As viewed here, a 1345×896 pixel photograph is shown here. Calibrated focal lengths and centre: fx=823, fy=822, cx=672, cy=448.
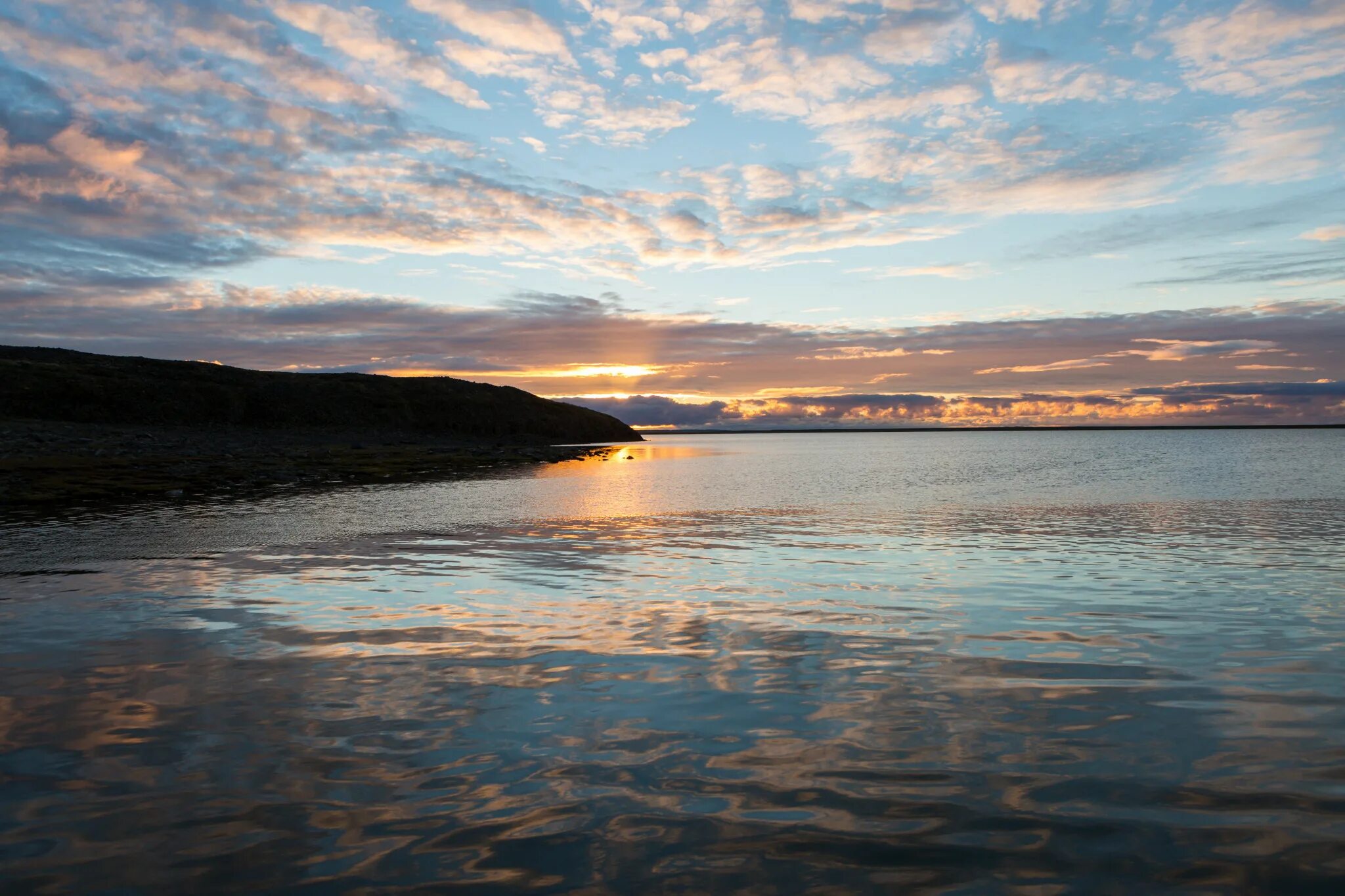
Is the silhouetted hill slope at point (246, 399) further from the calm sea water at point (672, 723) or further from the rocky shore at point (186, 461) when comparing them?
the calm sea water at point (672, 723)

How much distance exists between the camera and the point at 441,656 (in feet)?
35.4

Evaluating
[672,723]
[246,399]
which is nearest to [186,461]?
[672,723]

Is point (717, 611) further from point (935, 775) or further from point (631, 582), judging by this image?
point (935, 775)

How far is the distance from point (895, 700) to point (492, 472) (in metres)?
55.0

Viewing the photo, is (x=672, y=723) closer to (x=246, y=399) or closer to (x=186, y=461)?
(x=186, y=461)

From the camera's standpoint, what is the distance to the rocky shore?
37.3 meters

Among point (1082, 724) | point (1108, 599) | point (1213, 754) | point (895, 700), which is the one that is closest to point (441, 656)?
point (895, 700)

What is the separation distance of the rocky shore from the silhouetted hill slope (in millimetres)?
19417

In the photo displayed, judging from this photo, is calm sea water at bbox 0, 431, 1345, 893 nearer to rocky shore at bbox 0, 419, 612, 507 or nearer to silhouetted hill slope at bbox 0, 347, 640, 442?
rocky shore at bbox 0, 419, 612, 507

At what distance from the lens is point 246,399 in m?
133

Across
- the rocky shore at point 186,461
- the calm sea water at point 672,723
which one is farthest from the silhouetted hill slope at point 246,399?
the calm sea water at point 672,723

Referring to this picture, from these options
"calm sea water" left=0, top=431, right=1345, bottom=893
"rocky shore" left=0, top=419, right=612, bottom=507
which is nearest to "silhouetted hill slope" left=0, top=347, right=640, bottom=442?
"rocky shore" left=0, top=419, right=612, bottom=507

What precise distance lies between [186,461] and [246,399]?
3393 inches

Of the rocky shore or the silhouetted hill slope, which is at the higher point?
the silhouetted hill slope
